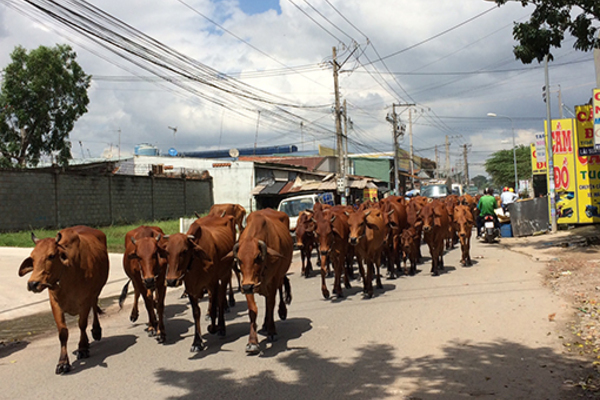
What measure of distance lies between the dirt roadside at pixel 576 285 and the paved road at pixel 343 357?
0.22 meters

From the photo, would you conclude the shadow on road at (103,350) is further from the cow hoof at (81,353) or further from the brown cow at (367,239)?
the brown cow at (367,239)

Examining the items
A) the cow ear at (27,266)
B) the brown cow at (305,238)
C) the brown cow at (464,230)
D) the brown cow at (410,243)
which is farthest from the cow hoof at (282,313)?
the brown cow at (464,230)

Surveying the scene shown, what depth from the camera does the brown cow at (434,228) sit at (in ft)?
41.8

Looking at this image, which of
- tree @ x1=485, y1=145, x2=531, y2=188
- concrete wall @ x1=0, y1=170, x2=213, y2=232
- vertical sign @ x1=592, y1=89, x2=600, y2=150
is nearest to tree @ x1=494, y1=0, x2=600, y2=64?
vertical sign @ x1=592, y1=89, x2=600, y2=150

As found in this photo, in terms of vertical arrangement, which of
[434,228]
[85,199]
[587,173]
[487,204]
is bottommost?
[434,228]

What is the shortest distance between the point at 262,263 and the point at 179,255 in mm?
1102

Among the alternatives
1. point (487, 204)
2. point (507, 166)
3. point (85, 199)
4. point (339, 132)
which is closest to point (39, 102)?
point (85, 199)

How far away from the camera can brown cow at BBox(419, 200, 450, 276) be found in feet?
41.8

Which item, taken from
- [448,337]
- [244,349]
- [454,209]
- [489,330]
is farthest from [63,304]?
[454,209]

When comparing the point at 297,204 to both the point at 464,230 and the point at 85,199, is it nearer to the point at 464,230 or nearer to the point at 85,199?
the point at 464,230

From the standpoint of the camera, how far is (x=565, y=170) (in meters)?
20.9

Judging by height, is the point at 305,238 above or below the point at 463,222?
below

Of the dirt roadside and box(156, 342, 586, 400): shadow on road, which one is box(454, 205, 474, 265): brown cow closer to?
the dirt roadside

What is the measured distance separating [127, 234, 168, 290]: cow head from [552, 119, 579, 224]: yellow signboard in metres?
18.2
